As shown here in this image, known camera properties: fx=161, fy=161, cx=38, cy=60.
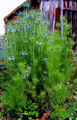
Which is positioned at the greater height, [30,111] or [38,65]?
[38,65]

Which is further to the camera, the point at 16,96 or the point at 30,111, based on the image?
the point at 30,111

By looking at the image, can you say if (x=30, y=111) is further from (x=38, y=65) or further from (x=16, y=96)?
(x=38, y=65)

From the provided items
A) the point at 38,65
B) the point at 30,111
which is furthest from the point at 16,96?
the point at 38,65

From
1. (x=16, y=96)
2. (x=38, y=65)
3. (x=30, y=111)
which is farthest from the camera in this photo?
(x=38, y=65)

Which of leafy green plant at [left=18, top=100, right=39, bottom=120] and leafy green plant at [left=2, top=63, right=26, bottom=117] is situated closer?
leafy green plant at [left=2, top=63, right=26, bottom=117]

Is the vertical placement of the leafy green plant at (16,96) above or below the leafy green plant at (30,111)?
above

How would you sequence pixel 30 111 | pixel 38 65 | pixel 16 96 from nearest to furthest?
pixel 16 96 < pixel 30 111 < pixel 38 65

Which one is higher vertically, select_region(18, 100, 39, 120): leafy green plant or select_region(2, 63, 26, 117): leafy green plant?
select_region(2, 63, 26, 117): leafy green plant

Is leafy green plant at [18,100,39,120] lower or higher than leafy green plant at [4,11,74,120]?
lower

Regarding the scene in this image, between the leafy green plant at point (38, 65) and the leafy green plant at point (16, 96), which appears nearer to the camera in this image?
the leafy green plant at point (16, 96)

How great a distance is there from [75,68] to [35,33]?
4.49ft

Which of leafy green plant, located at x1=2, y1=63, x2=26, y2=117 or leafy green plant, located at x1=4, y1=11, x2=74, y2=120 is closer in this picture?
leafy green plant, located at x1=2, y1=63, x2=26, y2=117

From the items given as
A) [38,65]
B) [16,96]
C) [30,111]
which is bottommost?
[30,111]

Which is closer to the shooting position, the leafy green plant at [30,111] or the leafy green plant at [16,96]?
the leafy green plant at [16,96]
